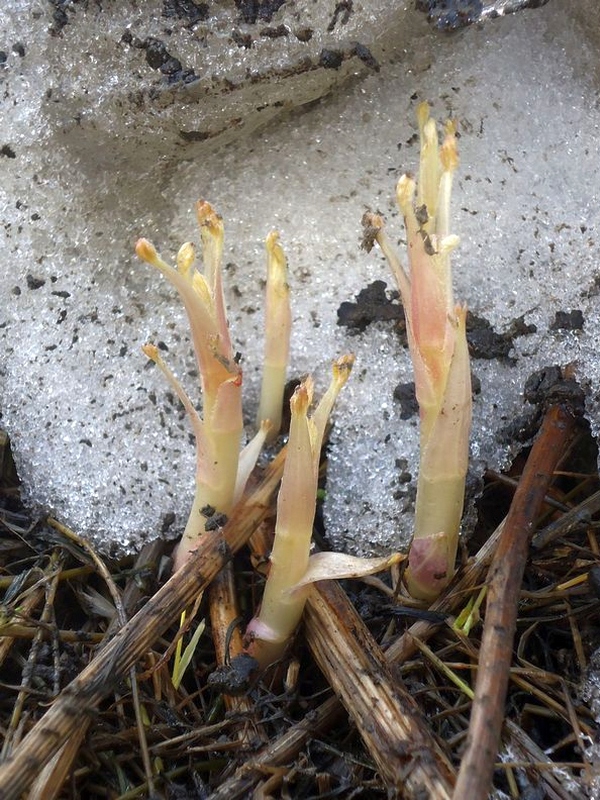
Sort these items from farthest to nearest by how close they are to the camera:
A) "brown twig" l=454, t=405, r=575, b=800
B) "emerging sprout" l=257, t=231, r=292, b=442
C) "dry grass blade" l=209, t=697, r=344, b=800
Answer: "emerging sprout" l=257, t=231, r=292, b=442
"dry grass blade" l=209, t=697, r=344, b=800
"brown twig" l=454, t=405, r=575, b=800

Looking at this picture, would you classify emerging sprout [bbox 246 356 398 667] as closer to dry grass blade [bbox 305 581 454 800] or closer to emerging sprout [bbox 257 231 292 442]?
dry grass blade [bbox 305 581 454 800]

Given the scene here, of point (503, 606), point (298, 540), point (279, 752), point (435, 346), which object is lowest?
point (279, 752)

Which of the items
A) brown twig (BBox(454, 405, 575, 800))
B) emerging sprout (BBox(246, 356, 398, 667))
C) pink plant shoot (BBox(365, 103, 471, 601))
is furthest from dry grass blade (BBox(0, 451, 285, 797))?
brown twig (BBox(454, 405, 575, 800))

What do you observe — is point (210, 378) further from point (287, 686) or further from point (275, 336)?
point (287, 686)

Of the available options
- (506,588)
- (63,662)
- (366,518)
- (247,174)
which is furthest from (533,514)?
(247,174)

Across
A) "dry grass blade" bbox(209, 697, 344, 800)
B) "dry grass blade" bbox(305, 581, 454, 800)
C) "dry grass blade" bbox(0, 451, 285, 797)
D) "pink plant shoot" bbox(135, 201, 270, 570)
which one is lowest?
"dry grass blade" bbox(209, 697, 344, 800)

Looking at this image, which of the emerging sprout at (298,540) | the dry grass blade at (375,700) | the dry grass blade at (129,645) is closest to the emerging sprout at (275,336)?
the dry grass blade at (129,645)

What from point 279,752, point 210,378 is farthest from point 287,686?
point 210,378
